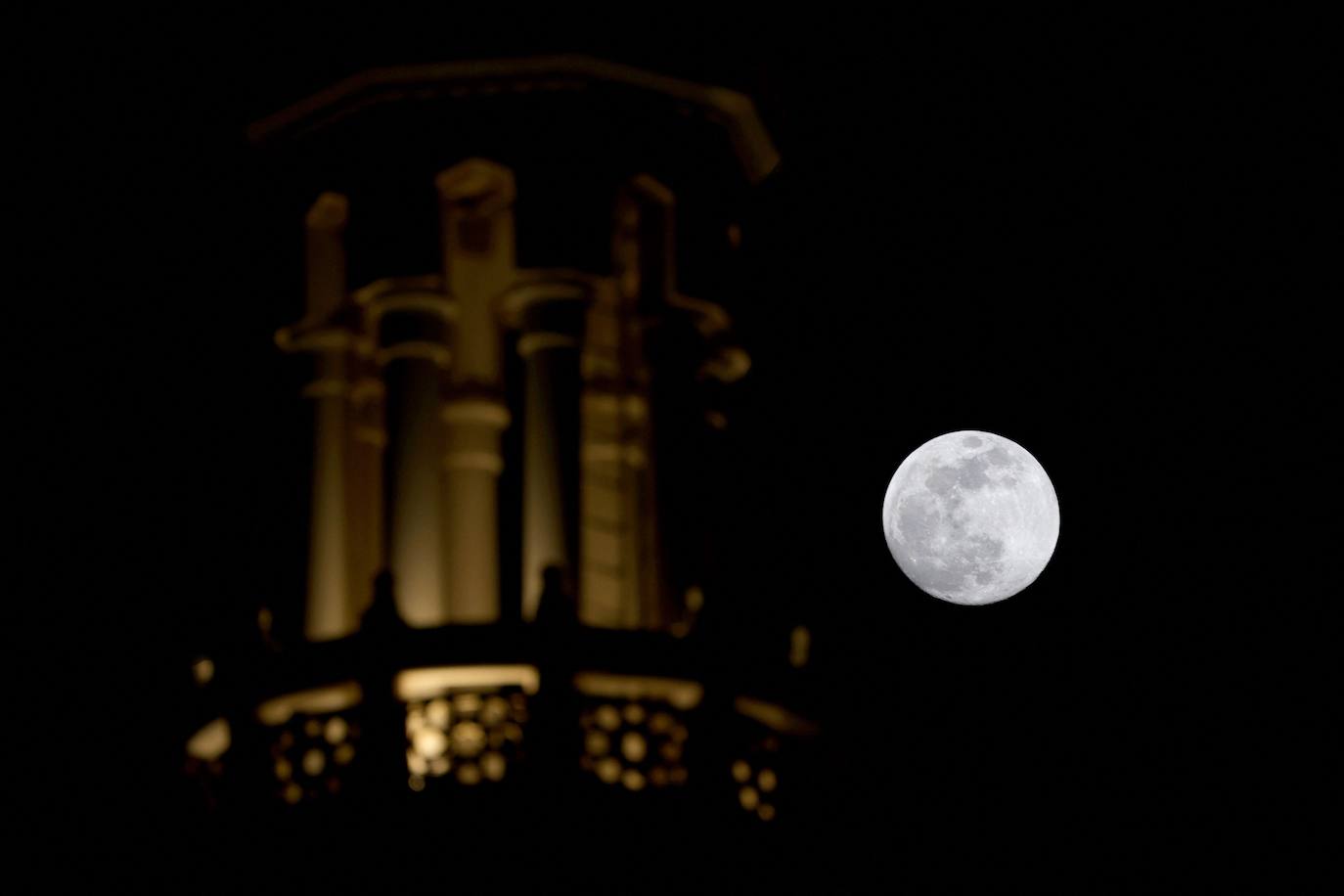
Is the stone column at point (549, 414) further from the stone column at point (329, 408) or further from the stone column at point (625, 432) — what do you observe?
the stone column at point (329, 408)

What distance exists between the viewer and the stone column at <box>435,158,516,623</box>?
25.1 meters

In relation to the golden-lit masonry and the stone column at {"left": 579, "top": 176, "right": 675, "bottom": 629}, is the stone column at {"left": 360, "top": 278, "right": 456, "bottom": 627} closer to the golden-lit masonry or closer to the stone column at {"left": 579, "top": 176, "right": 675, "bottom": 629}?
the golden-lit masonry

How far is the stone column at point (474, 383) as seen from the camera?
25094mm

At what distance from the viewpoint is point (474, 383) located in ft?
83.7

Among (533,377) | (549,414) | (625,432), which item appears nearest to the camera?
(549,414)

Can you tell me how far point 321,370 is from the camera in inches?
1019

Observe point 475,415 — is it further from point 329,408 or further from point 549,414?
point 329,408

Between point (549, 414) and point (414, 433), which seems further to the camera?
point (414, 433)

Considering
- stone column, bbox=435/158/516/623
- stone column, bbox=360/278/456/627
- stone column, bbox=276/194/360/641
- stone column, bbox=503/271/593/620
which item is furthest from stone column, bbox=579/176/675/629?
stone column, bbox=276/194/360/641

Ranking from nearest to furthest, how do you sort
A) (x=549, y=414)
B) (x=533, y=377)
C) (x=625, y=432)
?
1. (x=549, y=414)
2. (x=533, y=377)
3. (x=625, y=432)

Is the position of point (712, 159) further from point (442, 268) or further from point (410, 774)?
point (410, 774)

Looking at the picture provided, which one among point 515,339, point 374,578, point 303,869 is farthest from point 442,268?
point 303,869

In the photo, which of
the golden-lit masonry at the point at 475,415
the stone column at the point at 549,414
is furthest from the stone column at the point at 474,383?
the stone column at the point at 549,414

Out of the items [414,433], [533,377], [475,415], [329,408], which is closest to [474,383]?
[475,415]
